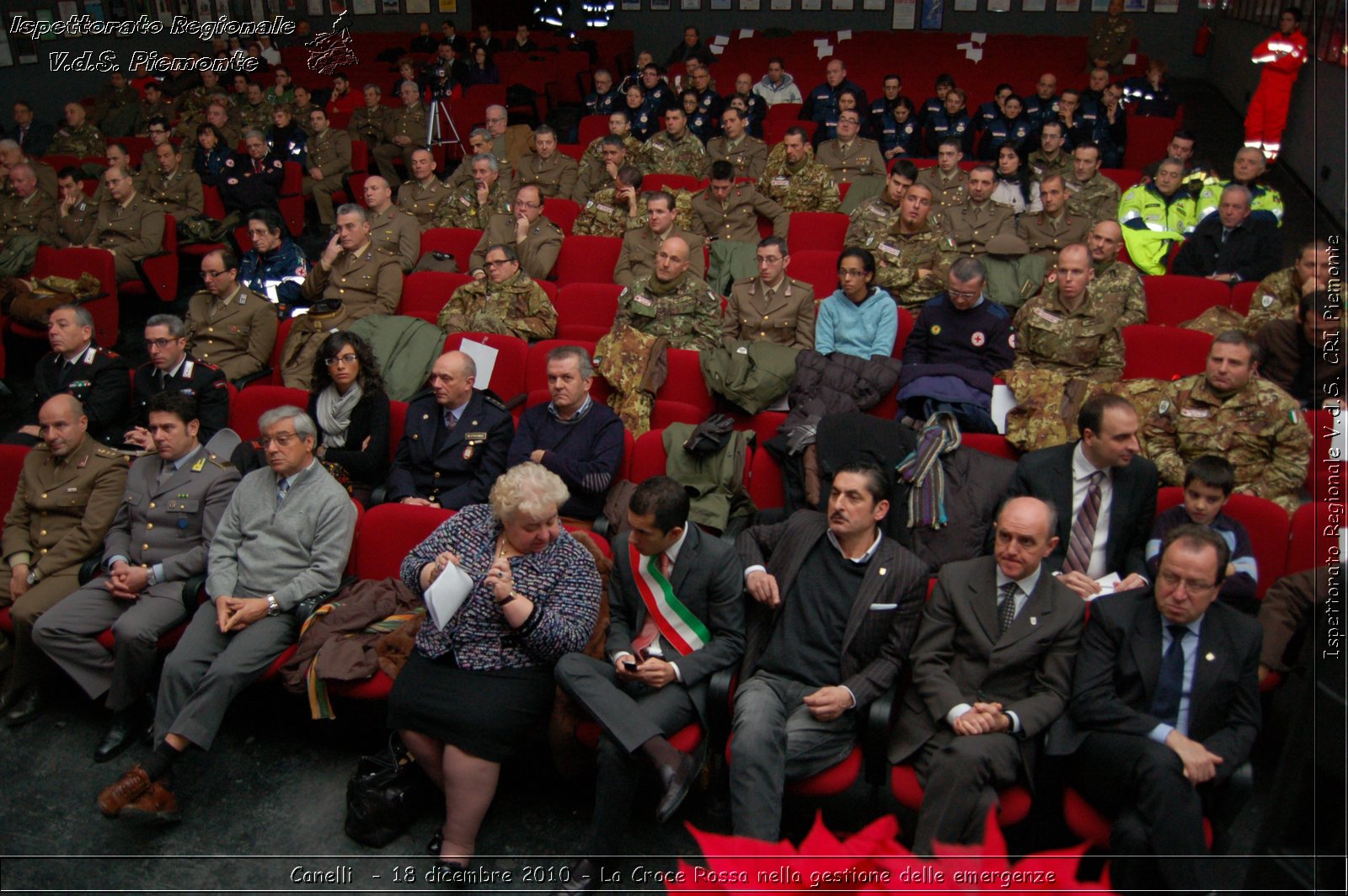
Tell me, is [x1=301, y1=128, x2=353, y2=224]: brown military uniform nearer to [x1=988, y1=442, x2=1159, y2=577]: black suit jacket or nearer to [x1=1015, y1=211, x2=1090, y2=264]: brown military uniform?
[x1=1015, y1=211, x2=1090, y2=264]: brown military uniform

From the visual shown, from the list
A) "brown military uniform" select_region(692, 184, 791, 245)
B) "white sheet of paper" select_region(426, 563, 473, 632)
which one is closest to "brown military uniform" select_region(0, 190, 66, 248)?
"brown military uniform" select_region(692, 184, 791, 245)

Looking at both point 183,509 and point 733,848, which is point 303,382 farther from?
point 733,848

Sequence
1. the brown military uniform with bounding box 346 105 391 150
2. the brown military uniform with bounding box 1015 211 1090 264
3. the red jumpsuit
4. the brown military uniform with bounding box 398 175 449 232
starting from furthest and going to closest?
the brown military uniform with bounding box 346 105 391 150, the red jumpsuit, the brown military uniform with bounding box 398 175 449 232, the brown military uniform with bounding box 1015 211 1090 264

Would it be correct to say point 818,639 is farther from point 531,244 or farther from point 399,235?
point 399,235

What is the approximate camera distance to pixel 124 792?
2.81 meters

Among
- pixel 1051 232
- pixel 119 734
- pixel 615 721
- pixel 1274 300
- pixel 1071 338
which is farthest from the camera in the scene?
pixel 1051 232

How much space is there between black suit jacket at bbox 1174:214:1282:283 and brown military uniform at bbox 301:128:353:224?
6.24 metres

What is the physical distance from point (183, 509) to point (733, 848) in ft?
9.96

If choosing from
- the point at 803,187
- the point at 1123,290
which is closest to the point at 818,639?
the point at 1123,290

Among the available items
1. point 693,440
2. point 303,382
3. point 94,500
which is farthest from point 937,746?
point 303,382

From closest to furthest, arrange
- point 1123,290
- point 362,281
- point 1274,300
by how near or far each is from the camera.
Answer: point 1274,300 → point 1123,290 → point 362,281

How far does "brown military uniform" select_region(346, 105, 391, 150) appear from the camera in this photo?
28.8 feet

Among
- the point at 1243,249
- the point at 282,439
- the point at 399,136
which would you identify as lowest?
the point at 282,439

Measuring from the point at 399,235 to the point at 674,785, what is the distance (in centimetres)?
401
